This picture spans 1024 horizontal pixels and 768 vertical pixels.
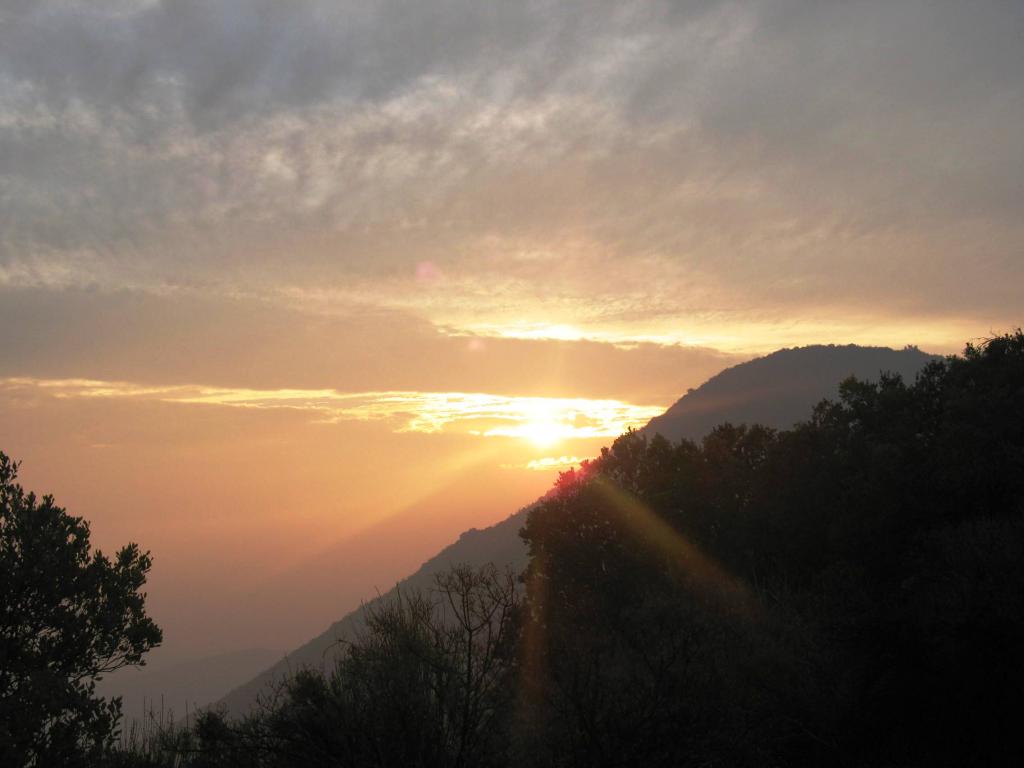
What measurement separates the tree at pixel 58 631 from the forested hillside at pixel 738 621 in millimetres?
2653

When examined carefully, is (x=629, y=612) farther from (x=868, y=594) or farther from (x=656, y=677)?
(x=656, y=677)

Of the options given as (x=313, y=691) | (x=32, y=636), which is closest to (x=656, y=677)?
(x=313, y=691)

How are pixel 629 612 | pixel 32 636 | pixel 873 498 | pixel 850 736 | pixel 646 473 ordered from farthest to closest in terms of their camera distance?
pixel 646 473 → pixel 873 498 → pixel 629 612 → pixel 850 736 → pixel 32 636

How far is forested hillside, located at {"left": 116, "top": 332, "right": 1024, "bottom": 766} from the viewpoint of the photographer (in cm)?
1502

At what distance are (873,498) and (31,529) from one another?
35685 mm

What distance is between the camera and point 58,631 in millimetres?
22594

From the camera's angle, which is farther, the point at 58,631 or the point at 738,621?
the point at 738,621

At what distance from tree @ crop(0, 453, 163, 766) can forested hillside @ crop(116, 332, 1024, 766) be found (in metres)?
2.65

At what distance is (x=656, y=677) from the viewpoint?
17312 mm

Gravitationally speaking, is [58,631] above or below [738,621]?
above

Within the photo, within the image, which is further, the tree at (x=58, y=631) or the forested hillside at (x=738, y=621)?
the tree at (x=58, y=631)

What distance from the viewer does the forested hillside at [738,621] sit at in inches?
591

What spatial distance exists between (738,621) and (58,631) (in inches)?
919

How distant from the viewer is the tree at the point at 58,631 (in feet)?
64.9
